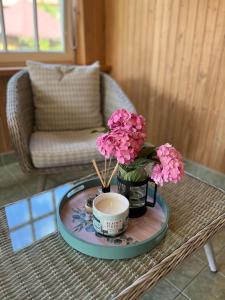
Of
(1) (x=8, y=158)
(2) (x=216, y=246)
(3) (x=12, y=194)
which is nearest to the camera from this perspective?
(2) (x=216, y=246)

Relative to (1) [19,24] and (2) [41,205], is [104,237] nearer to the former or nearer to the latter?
(2) [41,205]

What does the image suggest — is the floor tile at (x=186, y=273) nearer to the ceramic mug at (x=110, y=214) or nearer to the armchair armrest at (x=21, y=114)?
the ceramic mug at (x=110, y=214)

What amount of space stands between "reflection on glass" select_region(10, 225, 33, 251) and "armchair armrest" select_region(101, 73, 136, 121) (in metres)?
0.98

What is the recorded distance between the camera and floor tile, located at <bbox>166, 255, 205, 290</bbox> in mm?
1074

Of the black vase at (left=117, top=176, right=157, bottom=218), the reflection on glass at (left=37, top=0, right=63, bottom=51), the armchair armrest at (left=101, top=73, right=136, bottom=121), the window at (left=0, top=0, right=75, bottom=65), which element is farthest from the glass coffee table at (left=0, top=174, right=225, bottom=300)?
the reflection on glass at (left=37, top=0, right=63, bottom=51)

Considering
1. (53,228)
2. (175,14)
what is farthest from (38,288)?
(175,14)

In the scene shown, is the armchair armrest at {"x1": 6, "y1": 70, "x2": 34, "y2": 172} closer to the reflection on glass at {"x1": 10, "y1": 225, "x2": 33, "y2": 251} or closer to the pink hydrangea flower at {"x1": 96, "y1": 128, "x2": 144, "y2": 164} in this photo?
the reflection on glass at {"x1": 10, "y1": 225, "x2": 33, "y2": 251}

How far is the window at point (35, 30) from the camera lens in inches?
71.5

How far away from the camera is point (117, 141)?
28.7 inches

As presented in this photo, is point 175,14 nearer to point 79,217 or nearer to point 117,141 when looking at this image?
point 117,141

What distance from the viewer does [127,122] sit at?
76 cm

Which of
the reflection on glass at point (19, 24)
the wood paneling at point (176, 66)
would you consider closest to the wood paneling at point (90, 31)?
the wood paneling at point (176, 66)

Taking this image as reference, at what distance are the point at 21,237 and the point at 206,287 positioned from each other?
0.79m

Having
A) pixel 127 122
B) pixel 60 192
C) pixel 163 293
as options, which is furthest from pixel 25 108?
pixel 163 293
